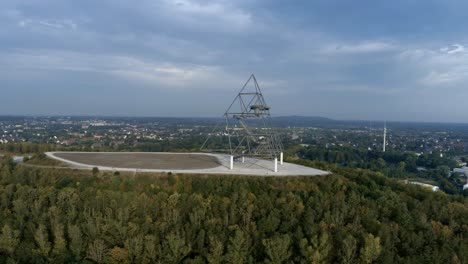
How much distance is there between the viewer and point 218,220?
2752cm

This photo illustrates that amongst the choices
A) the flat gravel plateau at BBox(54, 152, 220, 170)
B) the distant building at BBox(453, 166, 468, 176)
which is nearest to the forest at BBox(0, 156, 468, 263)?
the flat gravel plateau at BBox(54, 152, 220, 170)

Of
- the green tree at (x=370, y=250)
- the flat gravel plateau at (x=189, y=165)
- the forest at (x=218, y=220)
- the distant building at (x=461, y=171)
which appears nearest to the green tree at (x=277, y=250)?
the forest at (x=218, y=220)

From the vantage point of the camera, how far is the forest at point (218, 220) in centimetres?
2403

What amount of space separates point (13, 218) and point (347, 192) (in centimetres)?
3047

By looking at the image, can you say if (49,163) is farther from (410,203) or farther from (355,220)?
(410,203)

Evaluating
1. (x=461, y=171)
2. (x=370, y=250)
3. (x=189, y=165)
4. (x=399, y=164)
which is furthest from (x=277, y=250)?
(x=461, y=171)

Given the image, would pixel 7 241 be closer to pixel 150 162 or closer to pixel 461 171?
pixel 150 162

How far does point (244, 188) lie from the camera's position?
32.6 m

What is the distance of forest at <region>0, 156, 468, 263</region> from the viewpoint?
24031 mm

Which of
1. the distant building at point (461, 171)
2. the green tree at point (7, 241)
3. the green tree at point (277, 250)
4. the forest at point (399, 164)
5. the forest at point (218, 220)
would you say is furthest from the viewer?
the distant building at point (461, 171)

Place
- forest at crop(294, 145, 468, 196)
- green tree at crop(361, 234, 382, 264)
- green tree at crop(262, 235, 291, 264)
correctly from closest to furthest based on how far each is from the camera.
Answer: green tree at crop(262, 235, 291, 264)
green tree at crop(361, 234, 382, 264)
forest at crop(294, 145, 468, 196)

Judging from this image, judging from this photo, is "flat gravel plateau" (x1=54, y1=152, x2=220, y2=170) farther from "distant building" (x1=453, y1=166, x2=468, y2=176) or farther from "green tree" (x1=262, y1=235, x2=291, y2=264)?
"distant building" (x1=453, y1=166, x2=468, y2=176)

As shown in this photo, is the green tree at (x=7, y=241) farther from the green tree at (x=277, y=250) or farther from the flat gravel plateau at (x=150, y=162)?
the green tree at (x=277, y=250)

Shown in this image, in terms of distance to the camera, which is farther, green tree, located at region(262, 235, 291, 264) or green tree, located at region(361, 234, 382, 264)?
green tree, located at region(361, 234, 382, 264)
